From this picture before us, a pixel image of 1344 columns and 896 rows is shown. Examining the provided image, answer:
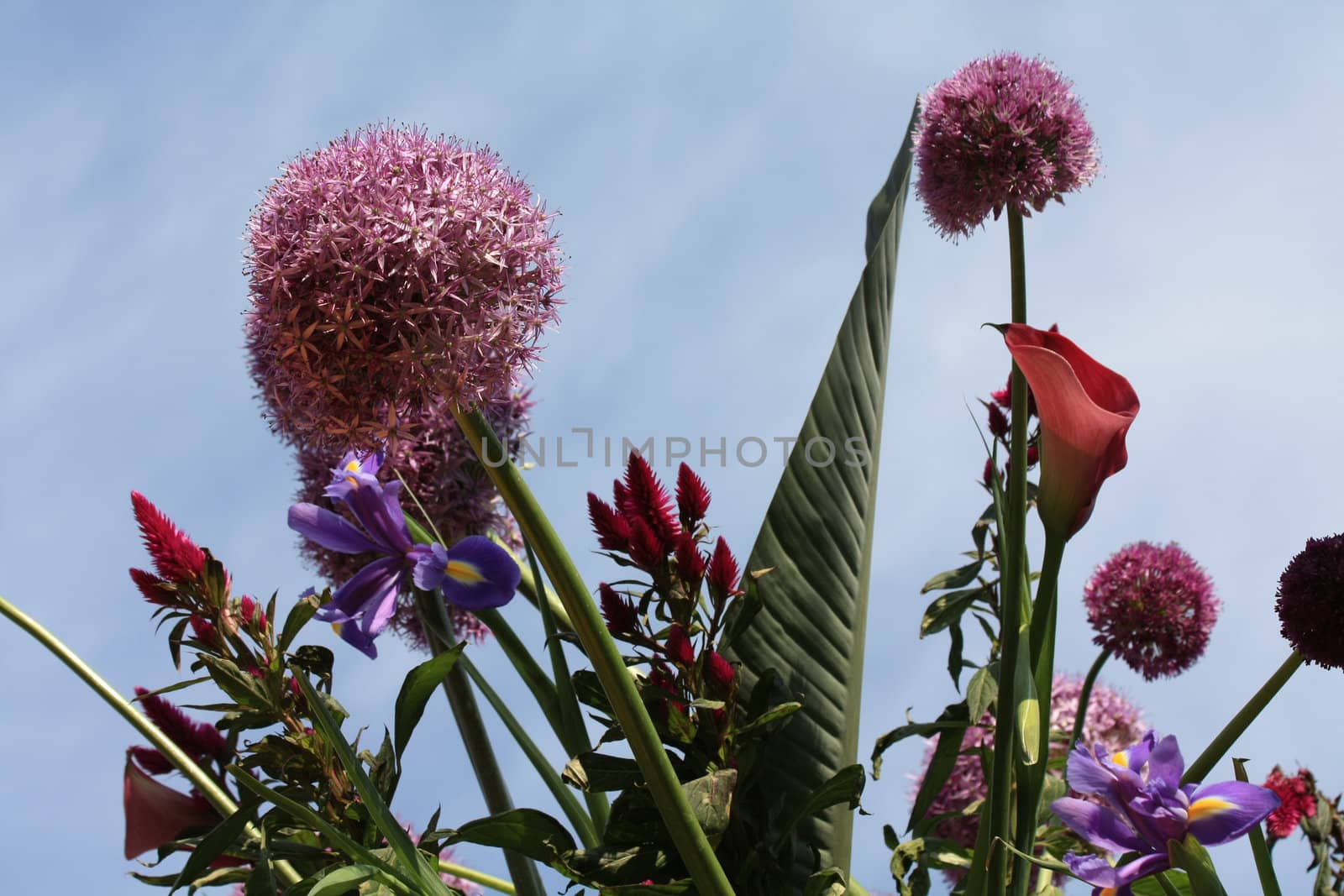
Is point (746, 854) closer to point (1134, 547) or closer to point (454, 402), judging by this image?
point (454, 402)

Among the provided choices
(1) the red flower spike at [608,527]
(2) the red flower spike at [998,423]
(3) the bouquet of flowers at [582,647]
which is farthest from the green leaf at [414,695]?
(2) the red flower spike at [998,423]

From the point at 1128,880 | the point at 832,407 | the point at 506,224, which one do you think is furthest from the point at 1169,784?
the point at 506,224

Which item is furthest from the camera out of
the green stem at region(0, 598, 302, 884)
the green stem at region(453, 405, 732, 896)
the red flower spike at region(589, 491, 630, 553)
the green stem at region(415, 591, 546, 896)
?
the green stem at region(415, 591, 546, 896)

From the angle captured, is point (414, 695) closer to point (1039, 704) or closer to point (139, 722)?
point (139, 722)

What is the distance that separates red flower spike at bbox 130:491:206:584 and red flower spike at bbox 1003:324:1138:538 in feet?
2.09

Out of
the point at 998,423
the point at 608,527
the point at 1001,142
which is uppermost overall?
the point at 1001,142

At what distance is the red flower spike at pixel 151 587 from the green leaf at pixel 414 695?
0.64 feet

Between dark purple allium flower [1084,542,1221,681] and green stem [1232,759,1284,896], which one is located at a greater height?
dark purple allium flower [1084,542,1221,681]

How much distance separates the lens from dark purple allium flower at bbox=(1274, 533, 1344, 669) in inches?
33.0

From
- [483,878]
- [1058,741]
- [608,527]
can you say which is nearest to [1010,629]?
[608,527]

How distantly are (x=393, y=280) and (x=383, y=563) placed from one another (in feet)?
0.87

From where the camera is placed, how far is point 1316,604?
84cm

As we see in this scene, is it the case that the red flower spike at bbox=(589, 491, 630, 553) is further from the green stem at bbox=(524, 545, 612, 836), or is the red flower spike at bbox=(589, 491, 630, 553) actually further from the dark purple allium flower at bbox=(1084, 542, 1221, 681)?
the dark purple allium flower at bbox=(1084, 542, 1221, 681)

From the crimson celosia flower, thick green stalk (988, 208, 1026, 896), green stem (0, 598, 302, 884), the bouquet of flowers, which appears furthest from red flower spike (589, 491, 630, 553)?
the crimson celosia flower
